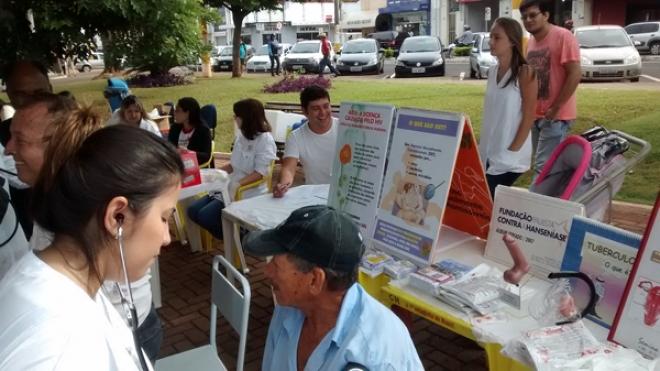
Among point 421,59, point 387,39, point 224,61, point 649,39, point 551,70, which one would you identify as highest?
point 387,39

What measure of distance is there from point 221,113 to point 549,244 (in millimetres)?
10972

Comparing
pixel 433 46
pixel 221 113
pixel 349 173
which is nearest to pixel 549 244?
pixel 349 173

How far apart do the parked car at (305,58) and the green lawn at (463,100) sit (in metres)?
Answer: 3.14

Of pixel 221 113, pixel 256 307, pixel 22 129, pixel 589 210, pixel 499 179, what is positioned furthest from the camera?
pixel 221 113

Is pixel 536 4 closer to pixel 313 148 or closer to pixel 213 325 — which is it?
pixel 313 148

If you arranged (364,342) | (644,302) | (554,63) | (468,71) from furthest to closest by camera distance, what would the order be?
1. (468,71)
2. (554,63)
3. (644,302)
4. (364,342)

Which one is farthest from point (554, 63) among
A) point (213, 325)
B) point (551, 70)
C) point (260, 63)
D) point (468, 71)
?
point (260, 63)

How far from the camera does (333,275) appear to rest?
1.63 meters

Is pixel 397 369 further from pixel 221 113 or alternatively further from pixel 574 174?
pixel 221 113

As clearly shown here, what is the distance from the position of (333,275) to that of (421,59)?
57.1ft

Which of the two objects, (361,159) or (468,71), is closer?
(361,159)

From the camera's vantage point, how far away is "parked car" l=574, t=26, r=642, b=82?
43.8 feet

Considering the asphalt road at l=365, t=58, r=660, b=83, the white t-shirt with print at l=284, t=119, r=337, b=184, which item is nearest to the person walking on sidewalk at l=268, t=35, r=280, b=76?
the asphalt road at l=365, t=58, r=660, b=83

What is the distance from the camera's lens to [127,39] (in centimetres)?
434
